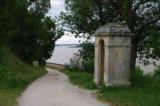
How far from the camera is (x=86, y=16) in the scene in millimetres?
15266

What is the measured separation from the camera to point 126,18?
43.5ft

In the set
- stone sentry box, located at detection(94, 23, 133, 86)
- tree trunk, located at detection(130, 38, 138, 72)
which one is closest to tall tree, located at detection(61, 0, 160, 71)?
tree trunk, located at detection(130, 38, 138, 72)

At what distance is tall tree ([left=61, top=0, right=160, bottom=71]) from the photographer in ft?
41.5

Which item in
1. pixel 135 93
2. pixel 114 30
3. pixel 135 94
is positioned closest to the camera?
pixel 135 94

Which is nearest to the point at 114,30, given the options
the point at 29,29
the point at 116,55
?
the point at 116,55

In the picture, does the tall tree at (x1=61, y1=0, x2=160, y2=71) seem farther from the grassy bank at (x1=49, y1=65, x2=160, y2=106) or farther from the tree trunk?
the grassy bank at (x1=49, y1=65, x2=160, y2=106)

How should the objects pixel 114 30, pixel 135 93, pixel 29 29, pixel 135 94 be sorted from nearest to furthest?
pixel 135 94, pixel 135 93, pixel 114 30, pixel 29 29

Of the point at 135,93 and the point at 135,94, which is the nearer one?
the point at 135,94

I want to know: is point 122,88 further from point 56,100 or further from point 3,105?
point 3,105

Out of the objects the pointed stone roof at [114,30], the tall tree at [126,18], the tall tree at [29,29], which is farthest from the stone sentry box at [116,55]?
the tall tree at [29,29]

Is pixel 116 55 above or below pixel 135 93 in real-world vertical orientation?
above

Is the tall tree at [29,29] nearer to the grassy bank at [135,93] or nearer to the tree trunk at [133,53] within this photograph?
the tree trunk at [133,53]

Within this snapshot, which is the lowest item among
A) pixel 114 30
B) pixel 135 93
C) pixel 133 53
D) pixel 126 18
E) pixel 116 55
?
pixel 135 93

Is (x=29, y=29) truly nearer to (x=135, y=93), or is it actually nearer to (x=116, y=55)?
(x=116, y=55)
